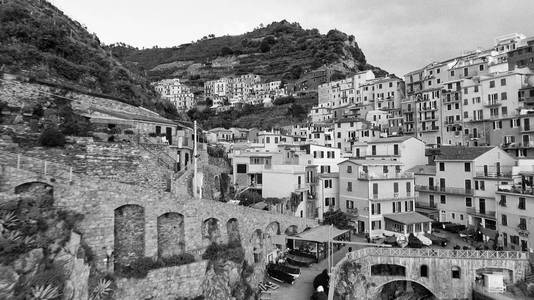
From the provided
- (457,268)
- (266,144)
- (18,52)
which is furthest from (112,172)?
(266,144)

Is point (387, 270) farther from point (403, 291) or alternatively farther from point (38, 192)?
point (38, 192)

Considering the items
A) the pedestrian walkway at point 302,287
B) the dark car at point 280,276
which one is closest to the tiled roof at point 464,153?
A: the pedestrian walkway at point 302,287

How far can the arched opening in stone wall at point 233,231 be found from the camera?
71.9ft

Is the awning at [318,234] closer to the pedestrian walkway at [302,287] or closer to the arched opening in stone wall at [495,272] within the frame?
the pedestrian walkway at [302,287]

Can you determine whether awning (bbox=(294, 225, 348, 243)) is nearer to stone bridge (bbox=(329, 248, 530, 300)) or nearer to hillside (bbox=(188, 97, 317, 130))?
stone bridge (bbox=(329, 248, 530, 300))

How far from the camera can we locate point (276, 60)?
130875 millimetres

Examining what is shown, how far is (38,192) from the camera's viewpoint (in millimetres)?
14211

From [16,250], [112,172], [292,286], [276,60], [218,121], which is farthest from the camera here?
[276,60]

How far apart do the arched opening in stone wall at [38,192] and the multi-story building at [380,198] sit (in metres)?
28.3

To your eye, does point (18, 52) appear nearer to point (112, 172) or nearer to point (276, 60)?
point (112, 172)

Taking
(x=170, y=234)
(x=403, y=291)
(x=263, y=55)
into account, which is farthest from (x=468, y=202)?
(x=263, y=55)

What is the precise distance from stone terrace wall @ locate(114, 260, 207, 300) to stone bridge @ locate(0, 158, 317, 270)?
983mm

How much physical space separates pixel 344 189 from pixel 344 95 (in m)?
49.3

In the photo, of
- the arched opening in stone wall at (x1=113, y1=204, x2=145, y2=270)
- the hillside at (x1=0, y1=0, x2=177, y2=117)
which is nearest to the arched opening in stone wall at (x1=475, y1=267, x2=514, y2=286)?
the arched opening in stone wall at (x1=113, y1=204, x2=145, y2=270)
